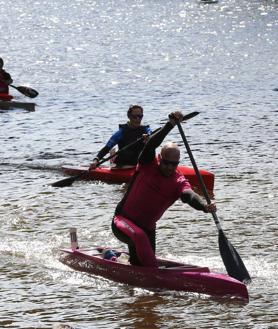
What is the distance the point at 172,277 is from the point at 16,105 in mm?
19850

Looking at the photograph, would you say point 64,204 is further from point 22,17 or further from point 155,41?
point 22,17

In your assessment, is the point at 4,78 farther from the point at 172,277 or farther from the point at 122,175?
the point at 172,277

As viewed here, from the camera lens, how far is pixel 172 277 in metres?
13.6

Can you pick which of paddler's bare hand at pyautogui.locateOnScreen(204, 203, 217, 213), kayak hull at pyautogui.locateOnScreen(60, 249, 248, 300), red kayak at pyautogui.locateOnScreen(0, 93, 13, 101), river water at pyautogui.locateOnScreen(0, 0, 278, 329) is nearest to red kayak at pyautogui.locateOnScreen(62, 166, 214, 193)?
river water at pyautogui.locateOnScreen(0, 0, 278, 329)

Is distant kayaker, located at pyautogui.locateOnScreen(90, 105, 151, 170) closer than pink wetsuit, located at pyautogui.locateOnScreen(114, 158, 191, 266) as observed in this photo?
No

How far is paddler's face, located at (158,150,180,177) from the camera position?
13367 millimetres

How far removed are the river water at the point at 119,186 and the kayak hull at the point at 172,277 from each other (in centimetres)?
13

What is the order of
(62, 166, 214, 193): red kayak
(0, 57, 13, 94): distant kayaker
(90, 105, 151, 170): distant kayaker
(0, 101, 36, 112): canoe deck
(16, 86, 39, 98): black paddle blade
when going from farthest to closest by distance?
(16, 86, 39, 98): black paddle blade → (0, 101, 36, 112): canoe deck → (0, 57, 13, 94): distant kayaker → (62, 166, 214, 193): red kayak → (90, 105, 151, 170): distant kayaker

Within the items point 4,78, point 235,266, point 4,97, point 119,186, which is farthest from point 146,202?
point 4,97

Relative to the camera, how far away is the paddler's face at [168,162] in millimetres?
13367

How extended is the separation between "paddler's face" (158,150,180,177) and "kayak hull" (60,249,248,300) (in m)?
1.31

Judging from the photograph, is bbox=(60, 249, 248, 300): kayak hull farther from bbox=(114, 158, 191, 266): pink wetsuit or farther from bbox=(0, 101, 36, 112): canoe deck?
bbox=(0, 101, 36, 112): canoe deck

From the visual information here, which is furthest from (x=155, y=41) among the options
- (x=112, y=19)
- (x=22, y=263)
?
(x=22, y=263)

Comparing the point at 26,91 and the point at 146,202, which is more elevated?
the point at 26,91
